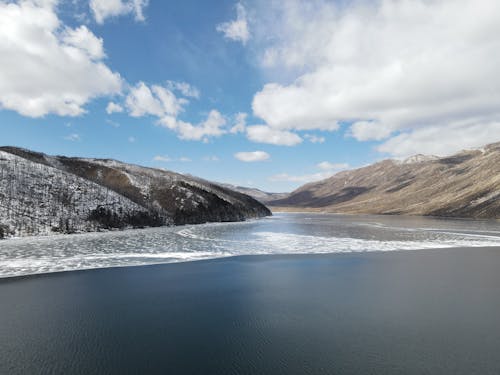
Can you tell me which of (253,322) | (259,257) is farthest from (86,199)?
(253,322)

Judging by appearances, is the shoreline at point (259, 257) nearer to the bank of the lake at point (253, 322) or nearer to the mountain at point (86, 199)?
the bank of the lake at point (253, 322)

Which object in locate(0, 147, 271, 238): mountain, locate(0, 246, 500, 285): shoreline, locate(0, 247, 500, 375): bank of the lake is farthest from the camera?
locate(0, 147, 271, 238): mountain

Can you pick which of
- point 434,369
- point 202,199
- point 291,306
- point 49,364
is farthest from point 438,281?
point 202,199

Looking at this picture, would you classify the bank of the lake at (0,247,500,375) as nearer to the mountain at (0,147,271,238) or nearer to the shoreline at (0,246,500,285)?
the shoreline at (0,246,500,285)

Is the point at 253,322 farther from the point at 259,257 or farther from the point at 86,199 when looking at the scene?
the point at 86,199

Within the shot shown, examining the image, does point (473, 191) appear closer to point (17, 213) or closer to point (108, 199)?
point (108, 199)

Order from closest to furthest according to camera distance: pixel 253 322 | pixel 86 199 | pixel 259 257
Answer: pixel 253 322 → pixel 259 257 → pixel 86 199

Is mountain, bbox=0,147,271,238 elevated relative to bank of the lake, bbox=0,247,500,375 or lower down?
elevated

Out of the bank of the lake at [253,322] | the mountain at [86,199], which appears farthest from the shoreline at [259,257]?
the mountain at [86,199]

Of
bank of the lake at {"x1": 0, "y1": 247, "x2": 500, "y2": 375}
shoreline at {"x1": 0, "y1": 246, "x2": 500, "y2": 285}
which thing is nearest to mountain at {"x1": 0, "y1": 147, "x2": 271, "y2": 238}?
shoreline at {"x1": 0, "y1": 246, "x2": 500, "y2": 285}
